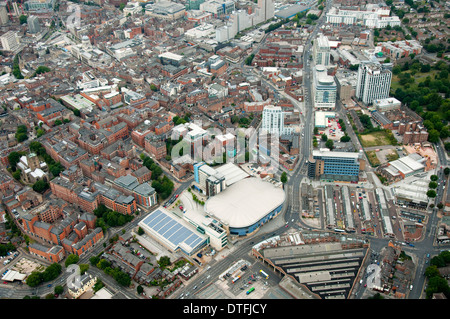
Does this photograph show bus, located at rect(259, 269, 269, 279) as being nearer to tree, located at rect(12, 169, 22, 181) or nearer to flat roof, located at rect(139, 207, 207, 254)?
flat roof, located at rect(139, 207, 207, 254)

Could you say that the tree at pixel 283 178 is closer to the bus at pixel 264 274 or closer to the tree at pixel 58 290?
the bus at pixel 264 274

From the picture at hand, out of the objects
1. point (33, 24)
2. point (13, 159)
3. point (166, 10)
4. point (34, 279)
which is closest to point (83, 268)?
point (34, 279)

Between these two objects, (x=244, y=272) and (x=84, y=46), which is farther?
(x=84, y=46)

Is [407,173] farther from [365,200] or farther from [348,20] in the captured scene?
[348,20]

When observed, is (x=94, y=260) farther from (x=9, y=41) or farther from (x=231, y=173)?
(x=9, y=41)

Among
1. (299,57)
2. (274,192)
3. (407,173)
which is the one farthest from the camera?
(299,57)
